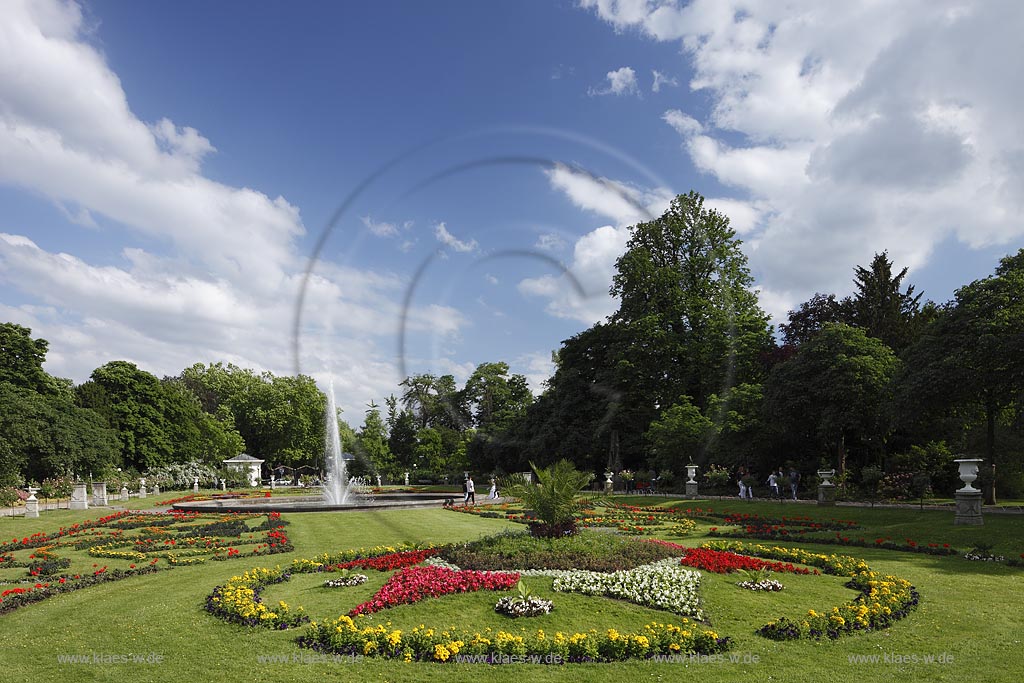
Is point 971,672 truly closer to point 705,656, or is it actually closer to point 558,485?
point 705,656

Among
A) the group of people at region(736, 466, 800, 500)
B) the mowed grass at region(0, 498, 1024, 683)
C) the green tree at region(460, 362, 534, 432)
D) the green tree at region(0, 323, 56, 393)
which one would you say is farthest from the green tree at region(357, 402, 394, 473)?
the mowed grass at region(0, 498, 1024, 683)

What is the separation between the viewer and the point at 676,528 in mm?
20156

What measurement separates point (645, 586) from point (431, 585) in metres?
3.52

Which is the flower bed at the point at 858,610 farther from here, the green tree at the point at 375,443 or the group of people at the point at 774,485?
the green tree at the point at 375,443

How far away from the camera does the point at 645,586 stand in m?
10.2

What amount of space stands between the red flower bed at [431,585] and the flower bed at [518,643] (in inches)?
49.1

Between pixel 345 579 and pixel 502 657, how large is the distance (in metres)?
5.09

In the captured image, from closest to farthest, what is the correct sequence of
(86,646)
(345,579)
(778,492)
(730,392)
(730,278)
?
(86,646) → (345,579) → (778,492) → (730,392) → (730,278)

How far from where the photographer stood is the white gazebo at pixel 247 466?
5941 centimetres

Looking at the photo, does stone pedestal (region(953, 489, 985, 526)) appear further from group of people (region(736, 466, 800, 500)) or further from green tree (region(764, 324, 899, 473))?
group of people (region(736, 466, 800, 500))

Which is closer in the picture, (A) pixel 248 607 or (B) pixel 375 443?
(A) pixel 248 607

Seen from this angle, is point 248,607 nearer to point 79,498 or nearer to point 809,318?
point 79,498

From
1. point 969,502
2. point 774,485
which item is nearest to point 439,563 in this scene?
point 969,502

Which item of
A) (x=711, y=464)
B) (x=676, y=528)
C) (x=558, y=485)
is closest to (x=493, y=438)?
(x=711, y=464)
